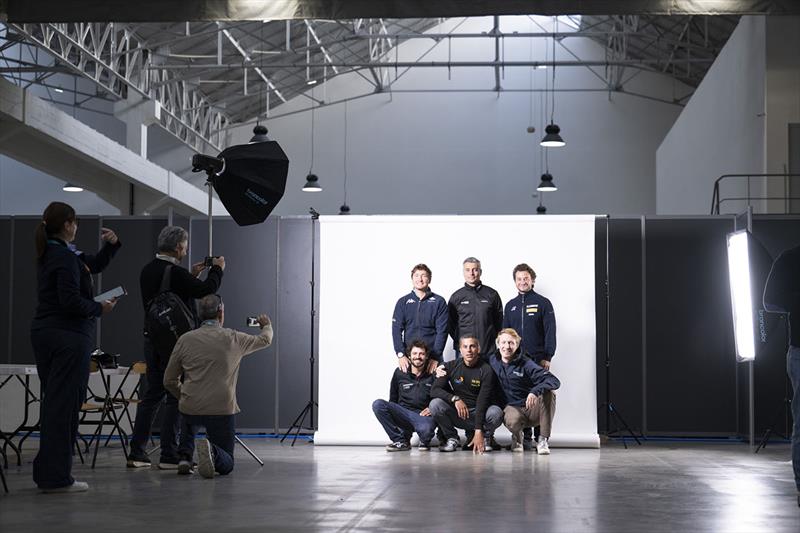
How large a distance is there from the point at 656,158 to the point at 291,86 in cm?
796

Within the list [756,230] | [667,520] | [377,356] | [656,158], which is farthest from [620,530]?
[656,158]

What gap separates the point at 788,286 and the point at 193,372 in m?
3.22

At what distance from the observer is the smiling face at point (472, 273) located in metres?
7.99

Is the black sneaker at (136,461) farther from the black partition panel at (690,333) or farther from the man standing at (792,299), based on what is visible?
the black partition panel at (690,333)

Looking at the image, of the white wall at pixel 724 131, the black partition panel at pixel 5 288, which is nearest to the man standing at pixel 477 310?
the black partition panel at pixel 5 288

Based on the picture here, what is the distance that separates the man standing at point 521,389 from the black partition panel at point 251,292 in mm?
2414

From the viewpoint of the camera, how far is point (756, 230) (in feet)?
30.0

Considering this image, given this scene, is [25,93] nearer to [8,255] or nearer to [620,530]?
[8,255]

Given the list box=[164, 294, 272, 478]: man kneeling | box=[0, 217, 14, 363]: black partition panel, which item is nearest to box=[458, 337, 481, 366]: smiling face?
box=[164, 294, 272, 478]: man kneeling

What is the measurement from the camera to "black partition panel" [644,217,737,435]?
9.02 meters

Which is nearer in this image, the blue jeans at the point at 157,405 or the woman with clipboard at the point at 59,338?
the woman with clipboard at the point at 59,338

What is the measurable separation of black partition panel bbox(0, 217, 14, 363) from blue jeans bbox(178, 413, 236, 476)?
4.14 m

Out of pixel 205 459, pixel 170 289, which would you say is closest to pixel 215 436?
pixel 205 459

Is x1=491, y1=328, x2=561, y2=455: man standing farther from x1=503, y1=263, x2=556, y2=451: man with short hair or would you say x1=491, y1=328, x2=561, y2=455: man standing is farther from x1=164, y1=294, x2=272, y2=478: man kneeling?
x1=164, y1=294, x2=272, y2=478: man kneeling
